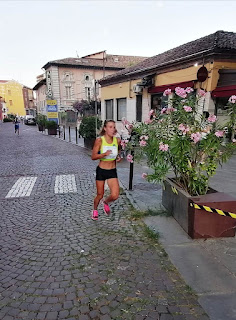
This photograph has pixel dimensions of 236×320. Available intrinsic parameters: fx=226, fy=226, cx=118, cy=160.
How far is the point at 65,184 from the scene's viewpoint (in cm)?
631

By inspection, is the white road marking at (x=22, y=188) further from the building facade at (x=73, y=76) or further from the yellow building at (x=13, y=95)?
the yellow building at (x=13, y=95)

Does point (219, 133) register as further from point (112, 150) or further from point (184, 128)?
point (112, 150)

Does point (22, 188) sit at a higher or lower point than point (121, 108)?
lower

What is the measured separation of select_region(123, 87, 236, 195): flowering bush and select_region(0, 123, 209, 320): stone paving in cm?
116

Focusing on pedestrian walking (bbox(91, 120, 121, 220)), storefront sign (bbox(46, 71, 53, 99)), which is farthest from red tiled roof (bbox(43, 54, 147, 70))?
pedestrian walking (bbox(91, 120, 121, 220))

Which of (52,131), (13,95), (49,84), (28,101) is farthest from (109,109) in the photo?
(28,101)

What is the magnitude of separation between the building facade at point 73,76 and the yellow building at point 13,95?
37.5 m

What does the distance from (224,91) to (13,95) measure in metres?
71.9

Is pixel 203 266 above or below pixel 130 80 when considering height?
below

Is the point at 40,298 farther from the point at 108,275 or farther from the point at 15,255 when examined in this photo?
the point at 15,255

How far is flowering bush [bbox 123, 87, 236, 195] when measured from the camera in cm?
343

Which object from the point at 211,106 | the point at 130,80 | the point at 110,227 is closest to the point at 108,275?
the point at 110,227

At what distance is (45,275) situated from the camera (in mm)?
2732

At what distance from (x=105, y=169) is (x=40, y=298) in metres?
2.09
